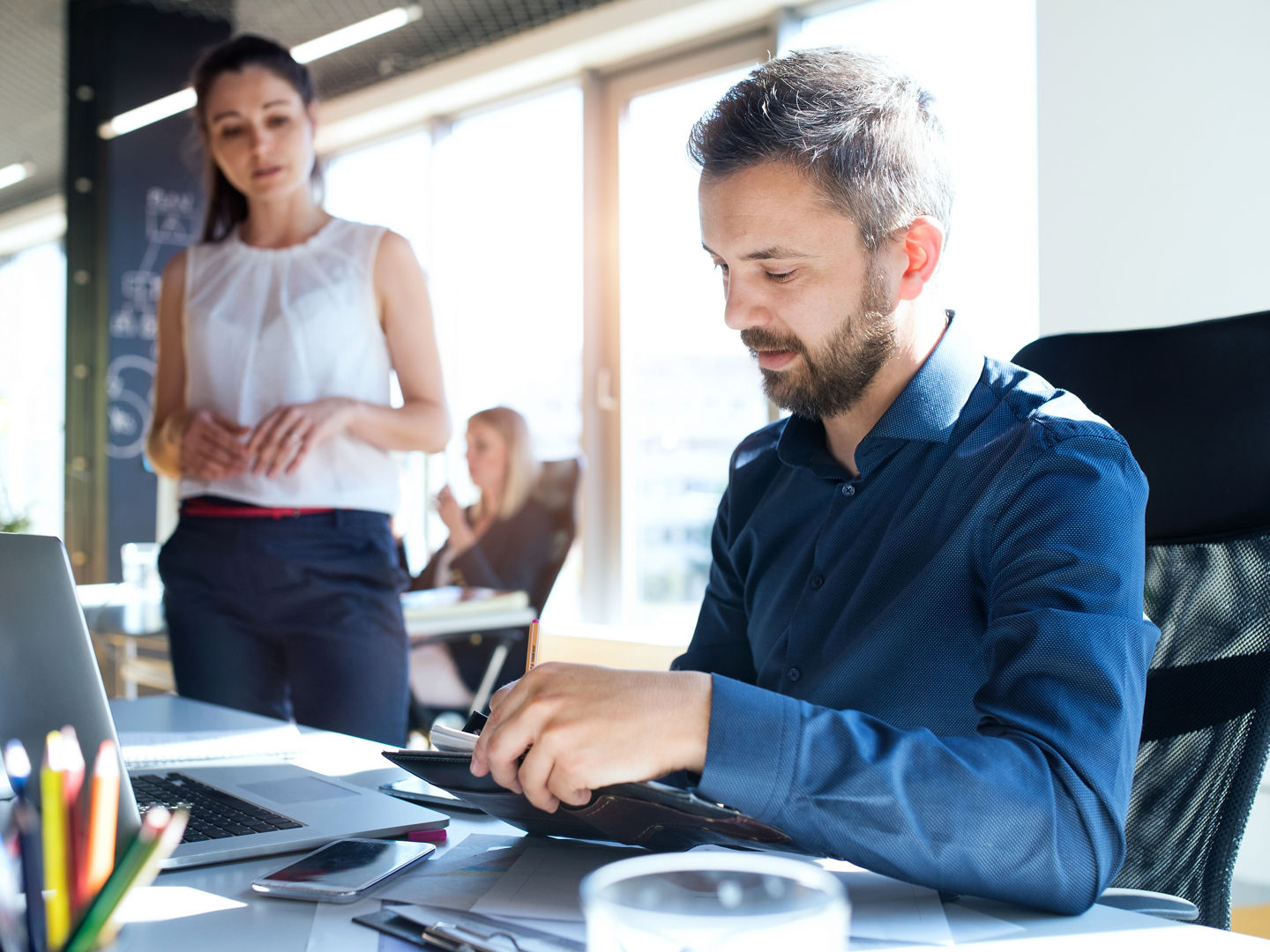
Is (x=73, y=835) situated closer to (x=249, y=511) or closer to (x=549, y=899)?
(x=549, y=899)

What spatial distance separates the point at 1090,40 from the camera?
118 inches

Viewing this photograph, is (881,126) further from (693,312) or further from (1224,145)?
(693,312)

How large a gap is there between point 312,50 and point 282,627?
14.6 feet

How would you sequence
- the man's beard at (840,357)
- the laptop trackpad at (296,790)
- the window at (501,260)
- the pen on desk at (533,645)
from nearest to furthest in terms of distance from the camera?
the pen on desk at (533,645) < the laptop trackpad at (296,790) < the man's beard at (840,357) < the window at (501,260)

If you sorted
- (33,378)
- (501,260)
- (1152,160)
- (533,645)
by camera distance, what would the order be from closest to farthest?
(533,645) → (1152,160) → (501,260) → (33,378)

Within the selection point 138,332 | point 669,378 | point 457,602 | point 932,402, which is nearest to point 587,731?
point 932,402

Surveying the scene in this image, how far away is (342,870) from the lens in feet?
2.52

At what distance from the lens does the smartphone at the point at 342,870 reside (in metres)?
0.73

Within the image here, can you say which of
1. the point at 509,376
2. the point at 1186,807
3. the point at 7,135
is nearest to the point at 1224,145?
the point at 1186,807

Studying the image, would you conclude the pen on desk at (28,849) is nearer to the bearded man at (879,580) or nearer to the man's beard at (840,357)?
the bearded man at (879,580)

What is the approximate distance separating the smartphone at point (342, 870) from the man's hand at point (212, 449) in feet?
3.32

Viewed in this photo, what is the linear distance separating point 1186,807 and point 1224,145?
222cm

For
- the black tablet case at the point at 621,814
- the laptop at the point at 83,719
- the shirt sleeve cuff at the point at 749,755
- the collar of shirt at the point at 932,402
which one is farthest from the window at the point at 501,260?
the shirt sleeve cuff at the point at 749,755

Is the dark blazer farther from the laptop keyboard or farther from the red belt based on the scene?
the laptop keyboard
